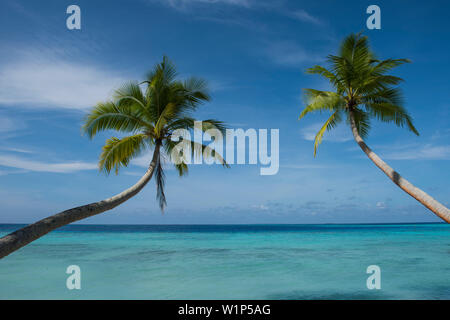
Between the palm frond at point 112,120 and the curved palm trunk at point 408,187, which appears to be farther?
the palm frond at point 112,120

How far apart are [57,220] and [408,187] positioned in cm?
718

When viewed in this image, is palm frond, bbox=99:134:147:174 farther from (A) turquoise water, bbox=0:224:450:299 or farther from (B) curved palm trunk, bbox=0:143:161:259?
(A) turquoise water, bbox=0:224:450:299

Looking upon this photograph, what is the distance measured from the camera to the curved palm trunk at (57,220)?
3398 mm

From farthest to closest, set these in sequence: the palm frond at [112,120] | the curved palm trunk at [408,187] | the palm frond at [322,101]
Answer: the palm frond at [322,101] → the palm frond at [112,120] → the curved palm trunk at [408,187]

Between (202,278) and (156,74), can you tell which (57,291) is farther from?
(156,74)

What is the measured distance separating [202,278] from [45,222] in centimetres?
888

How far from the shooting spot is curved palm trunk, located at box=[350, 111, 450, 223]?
585 centimetres

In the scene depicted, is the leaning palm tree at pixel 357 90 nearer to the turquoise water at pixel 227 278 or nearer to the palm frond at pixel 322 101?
the palm frond at pixel 322 101

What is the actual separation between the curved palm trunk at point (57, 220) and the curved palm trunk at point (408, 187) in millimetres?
6247

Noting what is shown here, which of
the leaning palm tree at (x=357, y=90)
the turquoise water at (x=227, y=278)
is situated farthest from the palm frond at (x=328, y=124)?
the turquoise water at (x=227, y=278)

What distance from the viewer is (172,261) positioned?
15883 mm

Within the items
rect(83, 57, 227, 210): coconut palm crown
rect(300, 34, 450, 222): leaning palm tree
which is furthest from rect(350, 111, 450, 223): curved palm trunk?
rect(83, 57, 227, 210): coconut palm crown

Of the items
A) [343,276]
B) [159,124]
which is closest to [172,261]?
[343,276]
